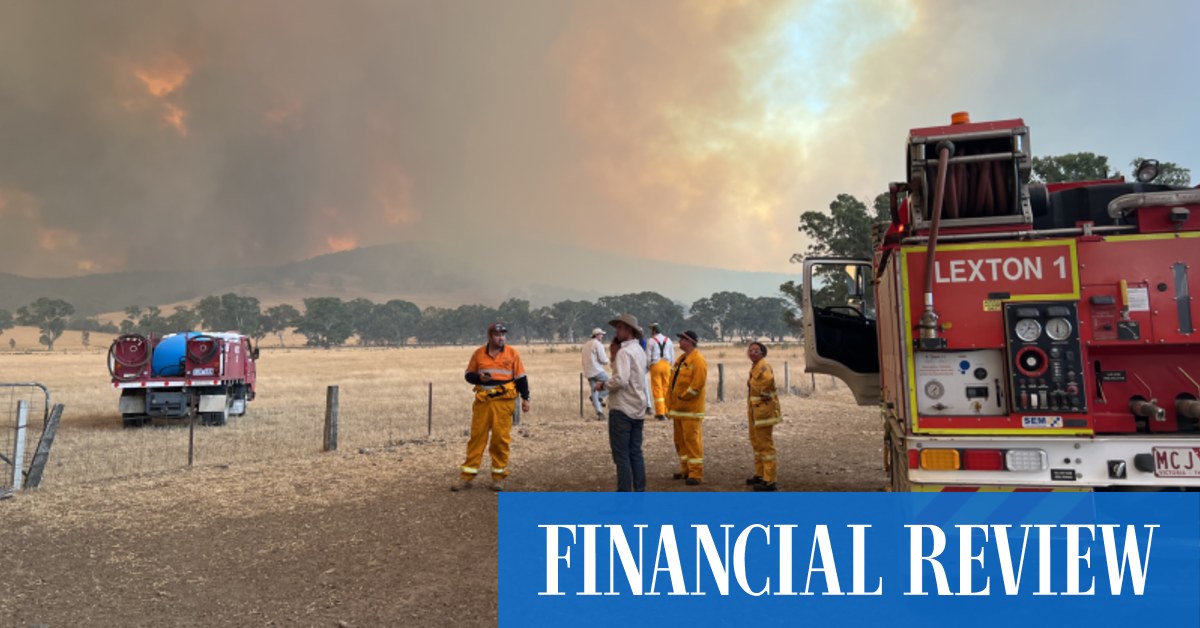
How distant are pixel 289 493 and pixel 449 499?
182 centimetres

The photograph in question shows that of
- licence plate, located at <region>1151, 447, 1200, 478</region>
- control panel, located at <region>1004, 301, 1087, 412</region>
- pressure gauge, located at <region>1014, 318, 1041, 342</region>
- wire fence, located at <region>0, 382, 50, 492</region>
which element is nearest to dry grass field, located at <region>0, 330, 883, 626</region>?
wire fence, located at <region>0, 382, 50, 492</region>

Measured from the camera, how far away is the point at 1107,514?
3869 mm

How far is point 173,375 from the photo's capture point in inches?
558

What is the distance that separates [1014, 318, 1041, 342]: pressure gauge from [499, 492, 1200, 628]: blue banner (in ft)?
2.90

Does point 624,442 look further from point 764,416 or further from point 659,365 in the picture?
point 659,365

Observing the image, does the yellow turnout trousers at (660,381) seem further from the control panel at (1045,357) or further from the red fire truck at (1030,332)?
the control panel at (1045,357)

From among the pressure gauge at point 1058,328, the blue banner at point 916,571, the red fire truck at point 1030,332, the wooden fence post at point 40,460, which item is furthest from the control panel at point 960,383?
the wooden fence post at point 40,460

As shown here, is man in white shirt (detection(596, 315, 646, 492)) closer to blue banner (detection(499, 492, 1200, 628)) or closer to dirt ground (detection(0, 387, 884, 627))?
dirt ground (detection(0, 387, 884, 627))

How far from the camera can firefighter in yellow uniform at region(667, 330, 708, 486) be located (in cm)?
773

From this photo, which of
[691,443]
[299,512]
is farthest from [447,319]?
[299,512]

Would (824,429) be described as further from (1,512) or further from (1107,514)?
(1,512)

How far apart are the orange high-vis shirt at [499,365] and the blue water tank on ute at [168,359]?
31.7 feet

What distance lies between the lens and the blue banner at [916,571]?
12.5ft

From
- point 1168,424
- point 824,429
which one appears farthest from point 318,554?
point 824,429
